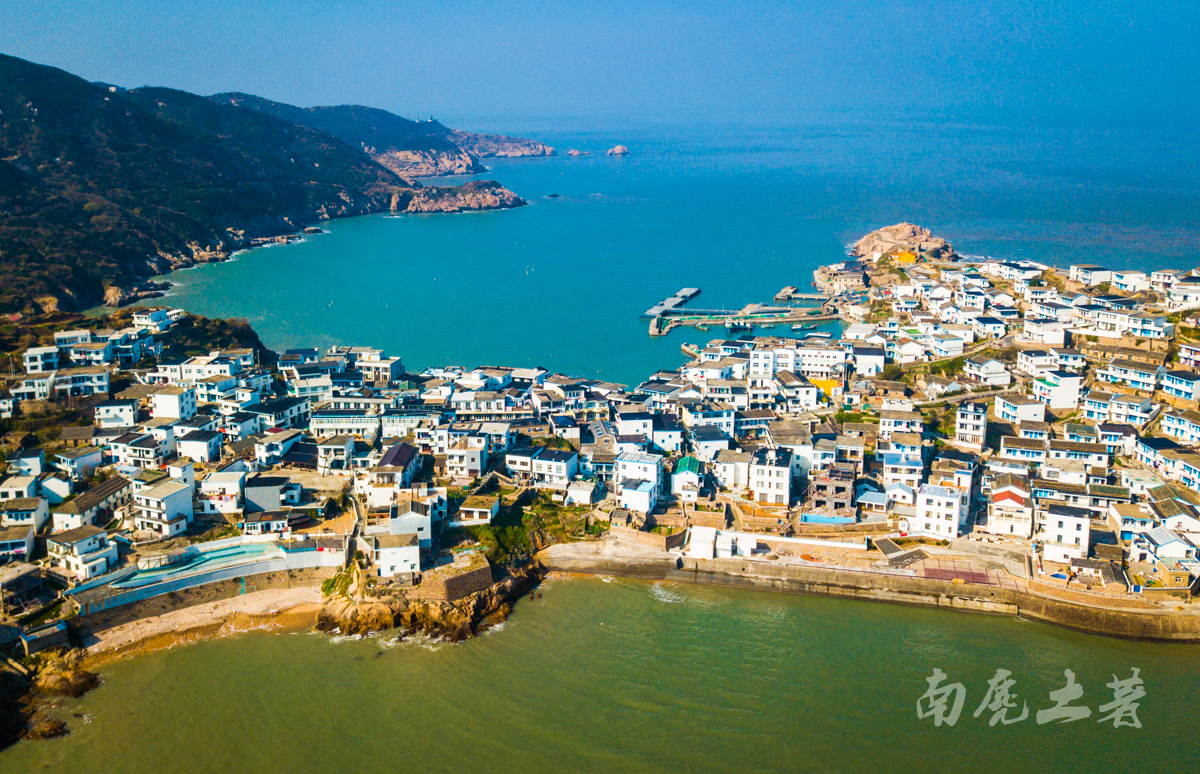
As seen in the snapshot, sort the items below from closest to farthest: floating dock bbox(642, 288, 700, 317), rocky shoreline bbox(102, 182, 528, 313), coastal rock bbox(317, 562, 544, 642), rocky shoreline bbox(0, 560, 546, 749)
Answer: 1. rocky shoreline bbox(0, 560, 546, 749)
2. coastal rock bbox(317, 562, 544, 642)
3. floating dock bbox(642, 288, 700, 317)
4. rocky shoreline bbox(102, 182, 528, 313)

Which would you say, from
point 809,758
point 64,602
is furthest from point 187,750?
point 809,758

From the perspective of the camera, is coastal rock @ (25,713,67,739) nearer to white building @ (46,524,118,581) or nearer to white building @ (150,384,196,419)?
white building @ (46,524,118,581)

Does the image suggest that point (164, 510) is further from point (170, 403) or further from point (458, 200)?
point (458, 200)

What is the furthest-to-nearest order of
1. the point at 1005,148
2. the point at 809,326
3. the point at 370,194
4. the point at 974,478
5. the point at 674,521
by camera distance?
the point at 1005,148 → the point at 370,194 → the point at 809,326 → the point at 974,478 → the point at 674,521

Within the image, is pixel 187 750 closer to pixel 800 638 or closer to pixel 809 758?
pixel 809 758

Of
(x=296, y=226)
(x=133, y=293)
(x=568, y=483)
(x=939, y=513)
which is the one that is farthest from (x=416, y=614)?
(x=296, y=226)

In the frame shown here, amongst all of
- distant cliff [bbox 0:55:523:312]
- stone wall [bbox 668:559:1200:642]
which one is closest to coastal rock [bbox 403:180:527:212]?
distant cliff [bbox 0:55:523:312]

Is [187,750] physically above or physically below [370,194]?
below
